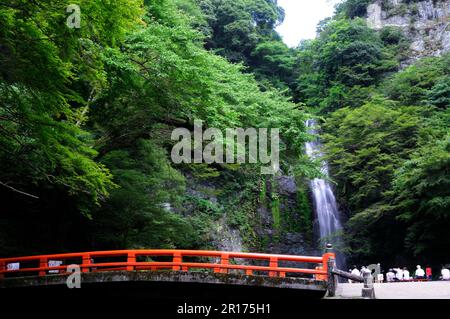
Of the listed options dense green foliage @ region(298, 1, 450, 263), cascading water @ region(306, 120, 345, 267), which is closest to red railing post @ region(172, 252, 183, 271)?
dense green foliage @ region(298, 1, 450, 263)

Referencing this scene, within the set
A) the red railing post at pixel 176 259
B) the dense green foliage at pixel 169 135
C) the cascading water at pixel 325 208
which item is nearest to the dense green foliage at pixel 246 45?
the dense green foliage at pixel 169 135

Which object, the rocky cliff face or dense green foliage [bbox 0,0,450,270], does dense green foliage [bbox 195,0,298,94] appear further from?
the rocky cliff face

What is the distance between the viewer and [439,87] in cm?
2480

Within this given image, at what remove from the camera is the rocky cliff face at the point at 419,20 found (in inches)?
1328

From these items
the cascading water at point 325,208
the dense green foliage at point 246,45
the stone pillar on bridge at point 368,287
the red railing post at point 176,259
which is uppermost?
the dense green foliage at point 246,45

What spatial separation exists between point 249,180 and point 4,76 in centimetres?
1741

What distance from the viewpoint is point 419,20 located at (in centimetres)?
→ 3628

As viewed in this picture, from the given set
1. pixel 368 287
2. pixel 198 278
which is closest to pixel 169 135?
pixel 198 278

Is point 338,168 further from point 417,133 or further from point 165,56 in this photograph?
point 165,56

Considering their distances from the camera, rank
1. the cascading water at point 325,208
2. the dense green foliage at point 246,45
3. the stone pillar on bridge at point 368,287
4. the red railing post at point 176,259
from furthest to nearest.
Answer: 1. the dense green foliage at point 246,45
2. the cascading water at point 325,208
3. the red railing post at point 176,259
4. the stone pillar on bridge at point 368,287

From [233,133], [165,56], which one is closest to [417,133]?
[233,133]

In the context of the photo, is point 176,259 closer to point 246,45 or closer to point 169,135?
point 169,135

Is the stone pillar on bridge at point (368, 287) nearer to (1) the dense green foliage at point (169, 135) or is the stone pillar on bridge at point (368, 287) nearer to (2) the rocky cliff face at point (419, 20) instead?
(1) the dense green foliage at point (169, 135)

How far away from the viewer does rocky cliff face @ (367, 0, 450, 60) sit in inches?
1328
